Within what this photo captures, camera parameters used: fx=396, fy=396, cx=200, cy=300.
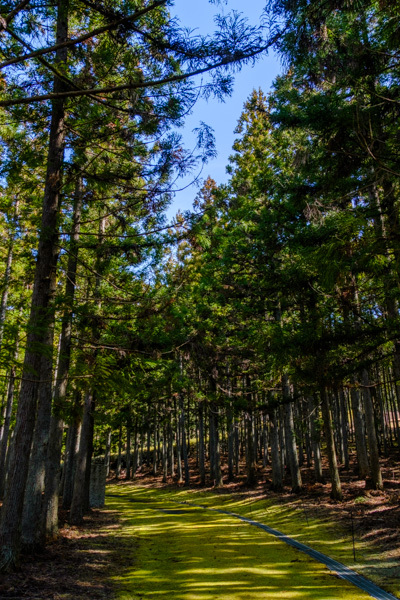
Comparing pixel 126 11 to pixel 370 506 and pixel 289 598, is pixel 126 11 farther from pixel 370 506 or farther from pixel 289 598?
pixel 370 506

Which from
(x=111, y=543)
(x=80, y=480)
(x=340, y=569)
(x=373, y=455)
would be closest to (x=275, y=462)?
(x=373, y=455)

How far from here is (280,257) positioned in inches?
637

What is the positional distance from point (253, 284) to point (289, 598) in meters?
13.3

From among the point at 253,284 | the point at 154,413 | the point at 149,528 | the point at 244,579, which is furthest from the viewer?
the point at 154,413

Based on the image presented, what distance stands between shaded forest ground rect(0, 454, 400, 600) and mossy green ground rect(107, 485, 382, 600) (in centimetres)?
48

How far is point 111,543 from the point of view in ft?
35.1

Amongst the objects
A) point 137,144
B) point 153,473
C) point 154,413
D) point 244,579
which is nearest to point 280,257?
point 137,144

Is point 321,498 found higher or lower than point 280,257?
lower

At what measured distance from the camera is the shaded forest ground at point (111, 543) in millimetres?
6348

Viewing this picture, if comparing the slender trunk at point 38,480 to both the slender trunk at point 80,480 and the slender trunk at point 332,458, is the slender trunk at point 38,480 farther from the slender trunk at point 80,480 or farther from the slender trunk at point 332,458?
the slender trunk at point 332,458

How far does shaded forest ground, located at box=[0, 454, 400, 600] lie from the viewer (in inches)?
250

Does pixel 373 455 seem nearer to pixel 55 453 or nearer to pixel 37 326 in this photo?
pixel 55 453

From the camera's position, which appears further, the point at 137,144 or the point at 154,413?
the point at 154,413

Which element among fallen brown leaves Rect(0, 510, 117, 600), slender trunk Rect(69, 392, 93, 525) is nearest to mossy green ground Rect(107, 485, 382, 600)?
fallen brown leaves Rect(0, 510, 117, 600)
